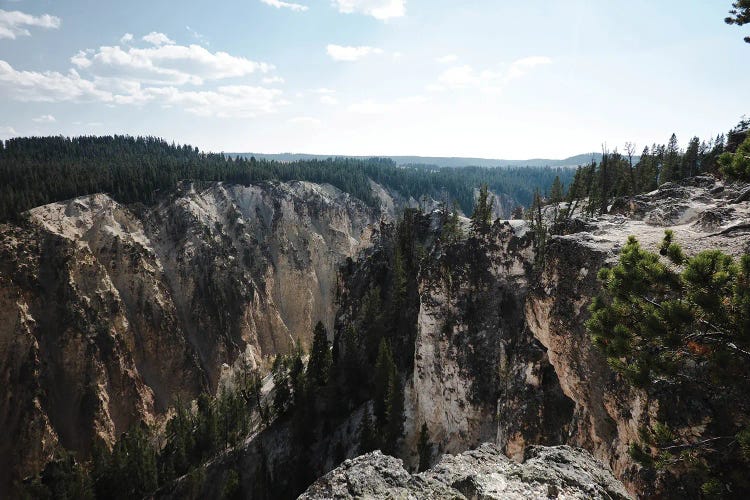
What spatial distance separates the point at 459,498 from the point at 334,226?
132 m

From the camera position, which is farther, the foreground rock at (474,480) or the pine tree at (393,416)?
the pine tree at (393,416)

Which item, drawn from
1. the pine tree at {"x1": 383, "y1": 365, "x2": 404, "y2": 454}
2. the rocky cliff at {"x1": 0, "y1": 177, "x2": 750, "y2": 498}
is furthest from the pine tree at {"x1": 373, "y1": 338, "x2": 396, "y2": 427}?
the rocky cliff at {"x1": 0, "y1": 177, "x2": 750, "y2": 498}

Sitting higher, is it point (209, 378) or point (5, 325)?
point (5, 325)

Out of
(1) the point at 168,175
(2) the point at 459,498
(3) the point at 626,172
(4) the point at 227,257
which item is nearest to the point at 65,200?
(1) the point at 168,175

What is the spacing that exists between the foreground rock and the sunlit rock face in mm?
74755

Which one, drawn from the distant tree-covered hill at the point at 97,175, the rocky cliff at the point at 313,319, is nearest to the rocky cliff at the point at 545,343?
the rocky cliff at the point at 313,319

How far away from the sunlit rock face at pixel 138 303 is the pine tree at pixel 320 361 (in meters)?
25.6

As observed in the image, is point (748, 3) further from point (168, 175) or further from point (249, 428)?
point (168, 175)

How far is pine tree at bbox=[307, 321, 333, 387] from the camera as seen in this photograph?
61250mm

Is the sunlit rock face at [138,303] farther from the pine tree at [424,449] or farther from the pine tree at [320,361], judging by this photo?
the pine tree at [424,449]

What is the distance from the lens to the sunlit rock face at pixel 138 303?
223 ft

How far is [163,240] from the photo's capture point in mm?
101750

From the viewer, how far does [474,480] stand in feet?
35.9

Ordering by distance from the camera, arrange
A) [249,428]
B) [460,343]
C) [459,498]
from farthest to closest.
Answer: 1. [249,428]
2. [460,343]
3. [459,498]
